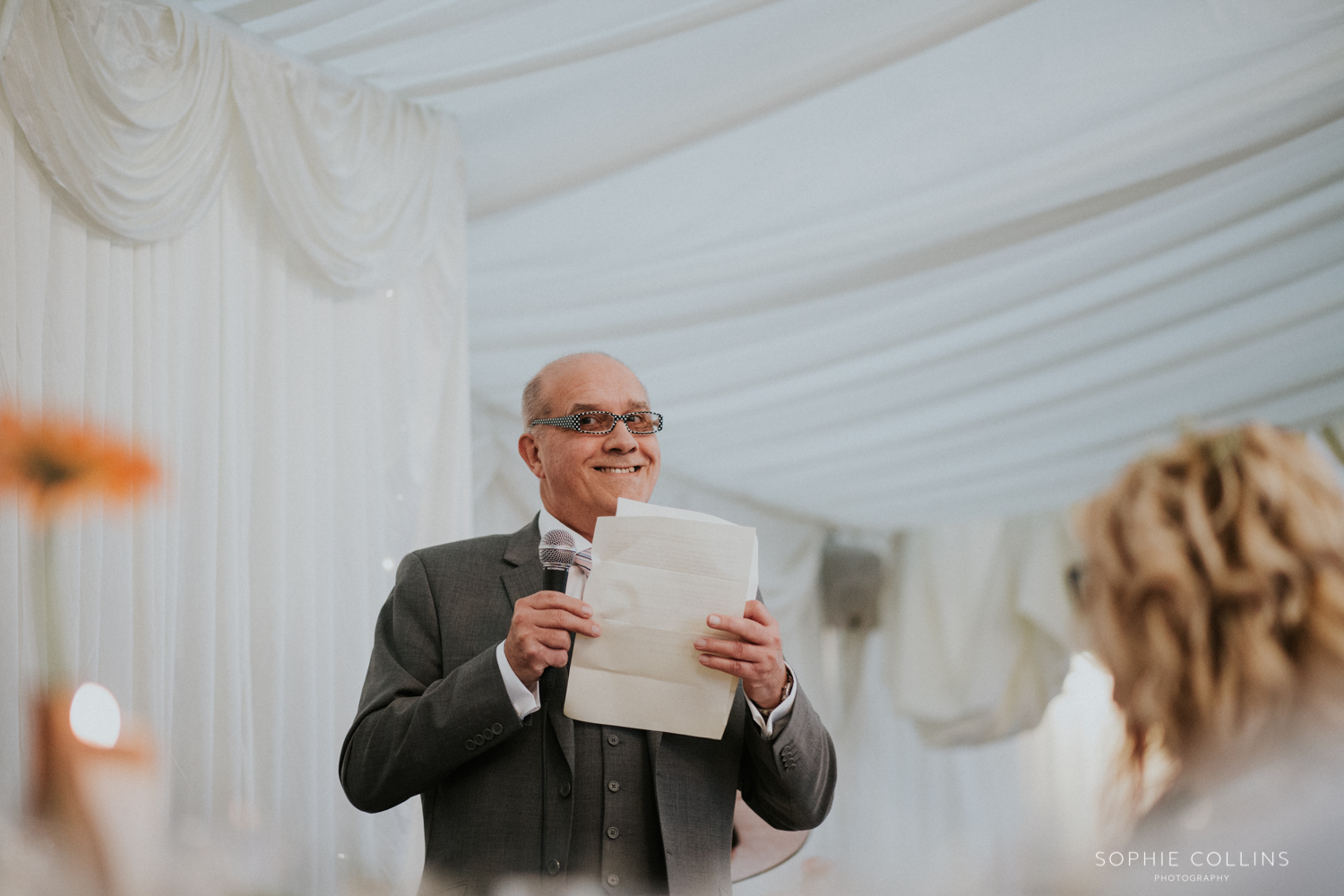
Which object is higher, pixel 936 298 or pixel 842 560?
pixel 936 298

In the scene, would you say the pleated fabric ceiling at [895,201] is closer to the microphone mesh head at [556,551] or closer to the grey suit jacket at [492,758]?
the microphone mesh head at [556,551]

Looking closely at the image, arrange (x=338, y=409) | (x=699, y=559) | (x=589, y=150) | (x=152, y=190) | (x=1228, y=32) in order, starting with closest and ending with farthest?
(x=699, y=559)
(x=152, y=190)
(x=338, y=409)
(x=1228, y=32)
(x=589, y=150)

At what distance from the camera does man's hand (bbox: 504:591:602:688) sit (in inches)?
64.3

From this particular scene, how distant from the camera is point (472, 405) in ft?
17.0

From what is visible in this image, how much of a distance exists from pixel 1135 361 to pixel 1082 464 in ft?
4.16

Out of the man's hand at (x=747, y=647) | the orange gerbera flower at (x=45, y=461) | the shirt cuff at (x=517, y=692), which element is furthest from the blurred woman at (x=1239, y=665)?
the orange gerbera flower at (x=45, y=461)

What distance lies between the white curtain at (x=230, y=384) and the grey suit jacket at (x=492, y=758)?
438mm

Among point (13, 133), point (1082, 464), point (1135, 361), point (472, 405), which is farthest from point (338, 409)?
point (1082, 464)

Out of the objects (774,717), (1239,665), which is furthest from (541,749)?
(1239,665)

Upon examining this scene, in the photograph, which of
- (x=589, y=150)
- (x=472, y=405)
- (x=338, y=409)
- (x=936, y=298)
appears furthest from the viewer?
(x=472, y=405)

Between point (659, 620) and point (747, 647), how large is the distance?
0.49ft

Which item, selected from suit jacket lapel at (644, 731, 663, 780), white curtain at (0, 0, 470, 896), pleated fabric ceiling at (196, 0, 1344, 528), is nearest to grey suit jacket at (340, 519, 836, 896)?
suit jacket lapel at (644, 731, 663, 780)

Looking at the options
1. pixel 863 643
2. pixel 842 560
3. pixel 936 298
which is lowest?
pixel 863 643

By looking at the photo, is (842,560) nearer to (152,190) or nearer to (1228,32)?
(1228,32)
